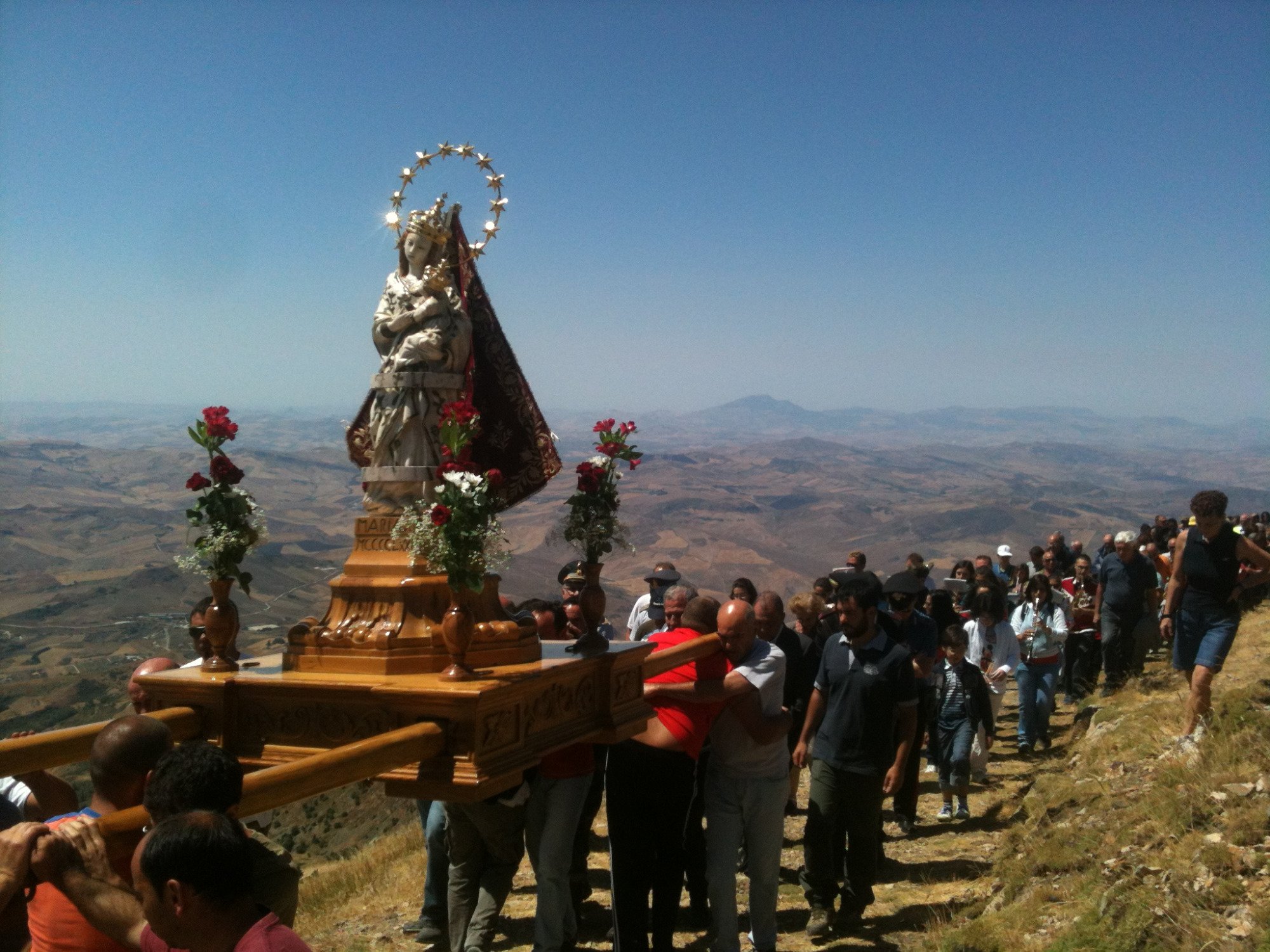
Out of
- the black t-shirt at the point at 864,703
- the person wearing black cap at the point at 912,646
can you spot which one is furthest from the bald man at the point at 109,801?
the person wearing black cap at the point at 912,646

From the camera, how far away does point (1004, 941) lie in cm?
612

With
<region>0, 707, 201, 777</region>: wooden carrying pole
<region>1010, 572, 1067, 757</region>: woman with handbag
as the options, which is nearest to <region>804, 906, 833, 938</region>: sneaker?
<region>0, 707, 201, 777</region>: wooden carrying pole

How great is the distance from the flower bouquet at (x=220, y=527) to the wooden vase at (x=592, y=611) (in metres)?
1.86

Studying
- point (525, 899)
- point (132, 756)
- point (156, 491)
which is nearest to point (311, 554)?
point (156, 491)

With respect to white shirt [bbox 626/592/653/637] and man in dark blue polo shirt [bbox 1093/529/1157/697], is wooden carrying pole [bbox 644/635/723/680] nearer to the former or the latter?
white shirt [bbox 626/592/653/637]

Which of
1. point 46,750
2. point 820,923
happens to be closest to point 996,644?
point 820,923

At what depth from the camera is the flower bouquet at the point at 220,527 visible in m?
5.60

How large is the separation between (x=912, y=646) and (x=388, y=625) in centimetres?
531

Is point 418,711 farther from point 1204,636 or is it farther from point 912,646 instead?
point 1204,636

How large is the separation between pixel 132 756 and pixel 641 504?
412ft

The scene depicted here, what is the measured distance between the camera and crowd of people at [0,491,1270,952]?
320cm

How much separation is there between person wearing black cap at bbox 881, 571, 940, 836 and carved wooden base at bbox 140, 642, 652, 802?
3950mm

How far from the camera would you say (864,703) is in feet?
23.3

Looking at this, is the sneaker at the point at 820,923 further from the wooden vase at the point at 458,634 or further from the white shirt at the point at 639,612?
the wooden vase at the point at 458,634
